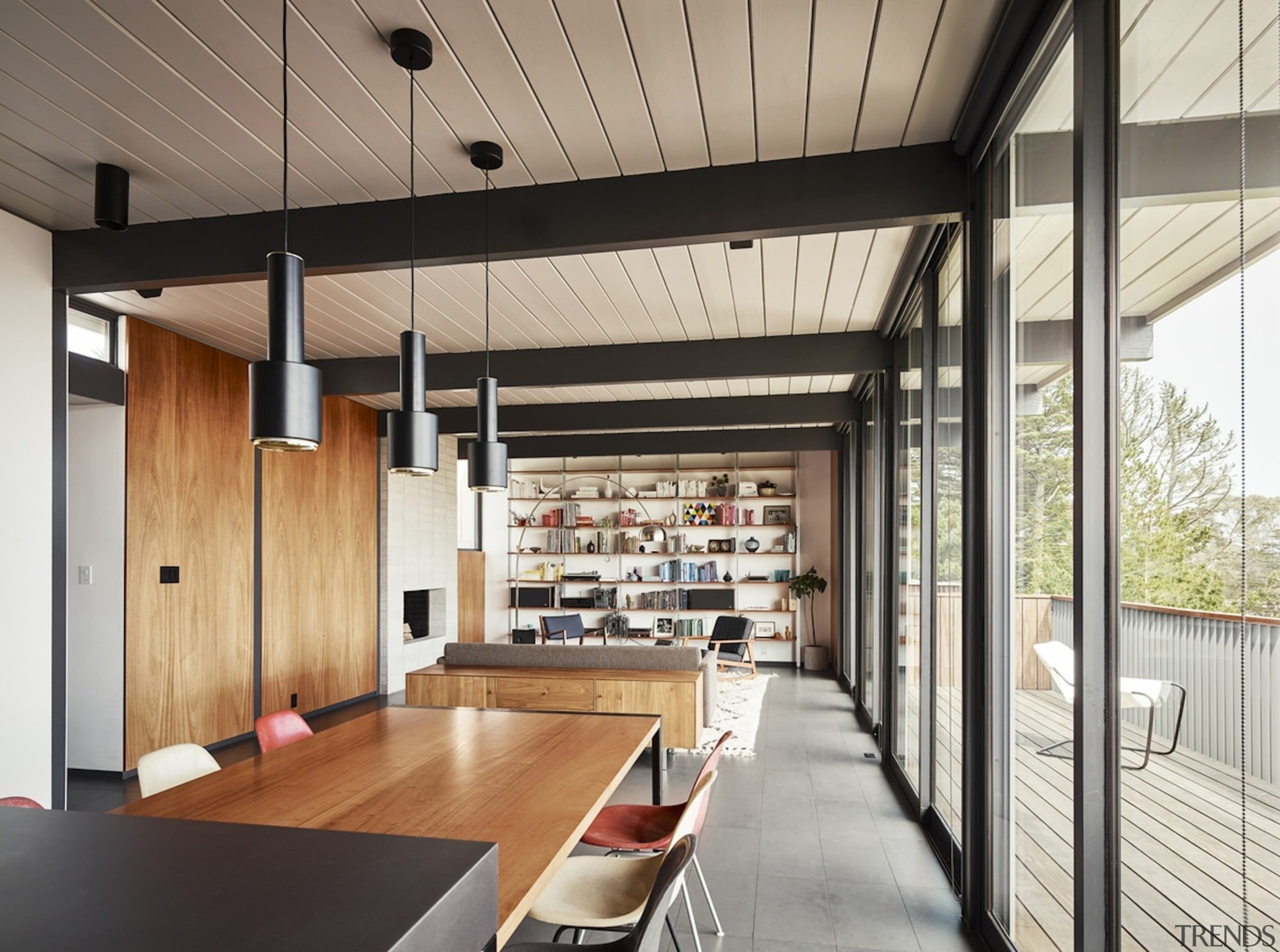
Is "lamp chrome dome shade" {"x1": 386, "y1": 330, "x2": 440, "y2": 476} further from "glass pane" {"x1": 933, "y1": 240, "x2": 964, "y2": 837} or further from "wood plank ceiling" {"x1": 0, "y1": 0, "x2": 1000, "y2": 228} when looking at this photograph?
"glass pane" {"x1": 933, "y1": 240, "x2": 964, "y2": 837}

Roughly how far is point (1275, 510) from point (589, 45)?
1955 mm

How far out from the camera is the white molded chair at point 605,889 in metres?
2.20

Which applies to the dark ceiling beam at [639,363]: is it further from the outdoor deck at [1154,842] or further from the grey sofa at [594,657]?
the outdoor deck at [1154,842]

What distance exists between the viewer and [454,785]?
231cm

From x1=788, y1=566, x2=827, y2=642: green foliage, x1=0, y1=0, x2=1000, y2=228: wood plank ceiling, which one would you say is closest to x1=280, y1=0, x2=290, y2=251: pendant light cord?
x1=0, y1=0, x2=1000, y2=228: wood plank ceiling

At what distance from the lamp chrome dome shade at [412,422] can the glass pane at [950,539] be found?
6.02 ft

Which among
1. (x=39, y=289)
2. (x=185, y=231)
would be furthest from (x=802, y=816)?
(x=39, y=289)

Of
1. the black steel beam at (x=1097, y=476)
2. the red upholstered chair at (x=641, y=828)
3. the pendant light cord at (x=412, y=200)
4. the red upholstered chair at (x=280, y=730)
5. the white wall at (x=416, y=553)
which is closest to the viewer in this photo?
the black steel beam at (x=1097, y=476)

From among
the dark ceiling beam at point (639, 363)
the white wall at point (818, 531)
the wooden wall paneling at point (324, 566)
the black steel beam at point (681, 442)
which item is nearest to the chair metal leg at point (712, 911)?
the dark ceiling beam at point (639, 363)

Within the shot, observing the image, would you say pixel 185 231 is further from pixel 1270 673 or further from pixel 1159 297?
pixel 1270 673

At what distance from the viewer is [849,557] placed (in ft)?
27.7

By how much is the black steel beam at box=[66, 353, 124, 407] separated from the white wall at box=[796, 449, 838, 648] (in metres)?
7.54

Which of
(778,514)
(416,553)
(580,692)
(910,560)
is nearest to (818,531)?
(778,514)

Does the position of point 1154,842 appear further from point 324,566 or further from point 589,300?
point 324,566
